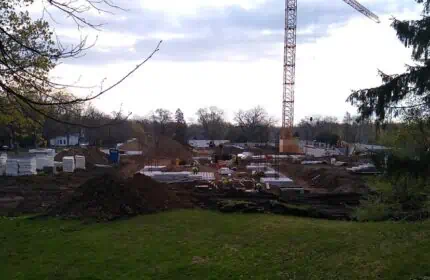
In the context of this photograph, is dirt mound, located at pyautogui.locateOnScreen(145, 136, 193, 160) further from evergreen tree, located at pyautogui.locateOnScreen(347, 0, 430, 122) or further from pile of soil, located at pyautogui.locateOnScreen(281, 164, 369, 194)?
evergreen tree, located at pyautogui.locateOnScreen(347, 0, 430, 122)

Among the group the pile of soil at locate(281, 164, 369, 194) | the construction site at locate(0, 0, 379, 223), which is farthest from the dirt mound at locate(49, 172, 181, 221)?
the pile of soil at locate(281, 164, 369, 194)

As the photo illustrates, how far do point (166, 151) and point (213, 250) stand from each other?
1458 inches

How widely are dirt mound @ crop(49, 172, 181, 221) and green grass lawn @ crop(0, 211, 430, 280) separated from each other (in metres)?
1.09

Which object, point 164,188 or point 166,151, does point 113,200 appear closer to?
point 164,188

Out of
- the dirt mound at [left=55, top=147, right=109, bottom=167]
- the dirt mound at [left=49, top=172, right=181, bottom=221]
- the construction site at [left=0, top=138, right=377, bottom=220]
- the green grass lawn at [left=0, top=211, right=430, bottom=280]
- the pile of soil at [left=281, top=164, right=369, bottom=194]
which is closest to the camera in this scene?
the green grass lawn at [left=0, top=211, right=430, bottom=280]

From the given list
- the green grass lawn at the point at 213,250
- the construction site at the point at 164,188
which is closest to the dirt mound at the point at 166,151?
the construction site at the point at 164,188

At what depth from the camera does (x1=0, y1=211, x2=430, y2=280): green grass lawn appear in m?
8.09

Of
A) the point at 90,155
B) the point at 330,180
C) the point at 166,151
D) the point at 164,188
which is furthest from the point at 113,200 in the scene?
the point at 166,151

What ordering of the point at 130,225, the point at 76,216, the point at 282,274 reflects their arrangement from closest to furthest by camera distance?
the point at 282,274 → the point at 130,225 → the point at 76,216

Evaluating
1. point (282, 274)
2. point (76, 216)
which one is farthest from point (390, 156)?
point (76, 216)

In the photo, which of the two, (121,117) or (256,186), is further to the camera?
(256,186)

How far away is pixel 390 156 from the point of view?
31.0ft

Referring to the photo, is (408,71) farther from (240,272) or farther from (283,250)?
A: (240,272)

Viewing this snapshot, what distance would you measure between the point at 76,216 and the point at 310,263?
8.60 meters
